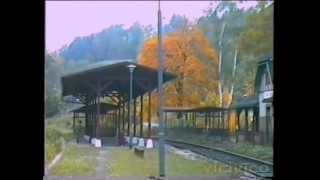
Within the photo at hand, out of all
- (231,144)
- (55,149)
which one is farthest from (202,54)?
(55,149)

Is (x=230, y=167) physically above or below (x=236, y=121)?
below

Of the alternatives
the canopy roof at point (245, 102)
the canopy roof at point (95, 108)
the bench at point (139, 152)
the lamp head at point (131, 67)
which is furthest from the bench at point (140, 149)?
the canopy roof at point (245, 102)

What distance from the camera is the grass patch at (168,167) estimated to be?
14172 millimetres

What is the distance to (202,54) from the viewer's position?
1678cm

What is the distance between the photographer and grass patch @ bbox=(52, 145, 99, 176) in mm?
14234

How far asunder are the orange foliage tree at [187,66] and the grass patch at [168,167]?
1693mm

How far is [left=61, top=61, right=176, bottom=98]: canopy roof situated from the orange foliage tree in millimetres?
302

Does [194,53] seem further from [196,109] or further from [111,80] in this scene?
[111,80]

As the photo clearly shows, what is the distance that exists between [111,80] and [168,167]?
3969 millimetres

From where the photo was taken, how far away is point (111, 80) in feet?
56.5

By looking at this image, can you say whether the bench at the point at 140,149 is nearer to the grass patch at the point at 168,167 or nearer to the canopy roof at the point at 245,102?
the grass patch at the point at 168,167
